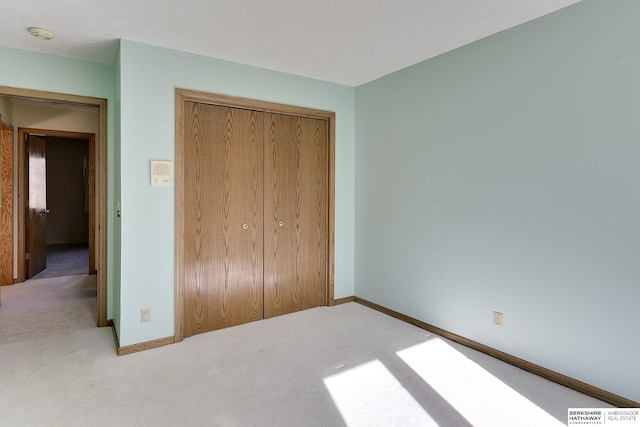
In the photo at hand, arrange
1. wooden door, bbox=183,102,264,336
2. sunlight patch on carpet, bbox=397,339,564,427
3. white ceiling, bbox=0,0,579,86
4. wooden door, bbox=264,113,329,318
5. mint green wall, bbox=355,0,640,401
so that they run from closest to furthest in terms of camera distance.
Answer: sunlight patch on carpet, bbox=397,339,564,427 < mint green wall, bbox=355,0,640,401 < white ceiling, bbox=0,0,579,86 < wooden door, bbox=183,102,264,336 < wooden door, bbox=264,113,329,318

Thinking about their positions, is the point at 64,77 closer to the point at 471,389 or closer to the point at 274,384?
the point at 274,384

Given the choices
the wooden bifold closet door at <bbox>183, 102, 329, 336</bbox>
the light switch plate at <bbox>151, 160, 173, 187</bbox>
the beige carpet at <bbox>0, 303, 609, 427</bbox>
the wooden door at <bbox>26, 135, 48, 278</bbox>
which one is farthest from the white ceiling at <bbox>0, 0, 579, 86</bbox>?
the wooden door at <bbox>26, 135, 48, 278</bbox>

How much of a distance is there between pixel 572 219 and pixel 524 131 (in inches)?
26.4

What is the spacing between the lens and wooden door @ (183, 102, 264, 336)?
3.11 m

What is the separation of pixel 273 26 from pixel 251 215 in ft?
5.40

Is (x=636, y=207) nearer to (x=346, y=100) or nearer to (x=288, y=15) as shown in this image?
(x=288, y=15)

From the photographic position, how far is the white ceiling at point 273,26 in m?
2.21

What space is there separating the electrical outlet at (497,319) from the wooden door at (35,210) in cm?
570

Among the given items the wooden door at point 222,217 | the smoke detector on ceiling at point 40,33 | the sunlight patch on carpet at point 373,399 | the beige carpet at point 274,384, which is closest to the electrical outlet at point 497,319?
the beige carpet at point 274,384

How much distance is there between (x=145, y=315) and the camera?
2850 millimetres

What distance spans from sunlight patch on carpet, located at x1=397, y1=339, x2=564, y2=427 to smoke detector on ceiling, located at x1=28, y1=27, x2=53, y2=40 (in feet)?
11.4

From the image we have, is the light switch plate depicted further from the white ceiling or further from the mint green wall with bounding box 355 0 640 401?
the mint green wall with bounding box 355 0 640 401

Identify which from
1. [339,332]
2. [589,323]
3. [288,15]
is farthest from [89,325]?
[589,323]

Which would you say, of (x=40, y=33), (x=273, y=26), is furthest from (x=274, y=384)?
(x=40, y=33)
